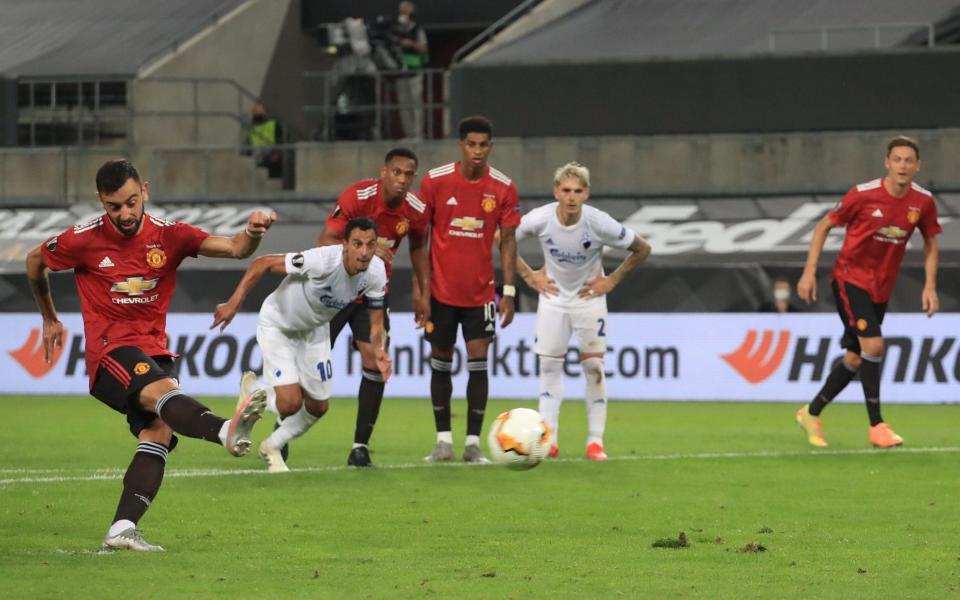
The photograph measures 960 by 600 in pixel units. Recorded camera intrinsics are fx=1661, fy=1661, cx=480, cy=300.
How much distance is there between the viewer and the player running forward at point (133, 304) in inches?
287

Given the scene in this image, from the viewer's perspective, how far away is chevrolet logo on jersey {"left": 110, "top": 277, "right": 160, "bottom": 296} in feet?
24.9

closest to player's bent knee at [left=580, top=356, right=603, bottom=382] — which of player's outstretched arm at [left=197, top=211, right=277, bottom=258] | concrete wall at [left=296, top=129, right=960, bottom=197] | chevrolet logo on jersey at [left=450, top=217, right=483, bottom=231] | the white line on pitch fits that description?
the white line on pitch

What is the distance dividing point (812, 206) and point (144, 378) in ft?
55.7

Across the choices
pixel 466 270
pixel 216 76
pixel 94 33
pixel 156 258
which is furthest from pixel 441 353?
pixel 94 33

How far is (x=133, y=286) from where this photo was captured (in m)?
7.61

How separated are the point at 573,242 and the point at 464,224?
0.83 meters

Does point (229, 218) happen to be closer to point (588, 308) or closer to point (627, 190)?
point (627, 190)

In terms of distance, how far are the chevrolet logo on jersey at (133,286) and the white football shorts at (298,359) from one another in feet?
9.51

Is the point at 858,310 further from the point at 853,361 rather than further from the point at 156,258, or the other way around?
the point at 156,258

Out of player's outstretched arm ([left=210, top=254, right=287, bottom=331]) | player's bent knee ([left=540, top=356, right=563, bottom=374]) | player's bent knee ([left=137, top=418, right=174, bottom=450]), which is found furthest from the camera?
player's bent knee ([left=540, top=356, right=563, bottom=374])

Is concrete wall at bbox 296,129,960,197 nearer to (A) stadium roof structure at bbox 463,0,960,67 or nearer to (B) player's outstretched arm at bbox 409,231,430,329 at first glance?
(A) stadium roof structure at bbox 463,0,960,67

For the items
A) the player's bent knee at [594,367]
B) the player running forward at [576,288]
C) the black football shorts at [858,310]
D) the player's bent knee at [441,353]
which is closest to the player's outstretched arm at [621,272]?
the player running forward at [576,288]

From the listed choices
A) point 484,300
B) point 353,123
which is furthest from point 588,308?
point 353,123

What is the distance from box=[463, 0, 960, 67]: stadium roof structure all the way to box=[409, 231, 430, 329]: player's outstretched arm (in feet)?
45.8
